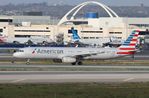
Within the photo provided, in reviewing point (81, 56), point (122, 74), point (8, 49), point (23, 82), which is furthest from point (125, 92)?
point (8, 49)

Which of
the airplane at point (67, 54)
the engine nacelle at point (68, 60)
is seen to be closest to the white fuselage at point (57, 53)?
the airplane at point (67, 54)

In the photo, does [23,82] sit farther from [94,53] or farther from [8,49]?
[8,49]

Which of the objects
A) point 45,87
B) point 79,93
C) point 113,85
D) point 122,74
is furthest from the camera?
point 122,74

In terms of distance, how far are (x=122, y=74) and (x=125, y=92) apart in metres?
17.2

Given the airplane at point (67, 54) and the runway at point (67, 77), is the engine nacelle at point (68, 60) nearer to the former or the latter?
the airplane at point (67, 54)

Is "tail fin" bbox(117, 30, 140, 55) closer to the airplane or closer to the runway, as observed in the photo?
the airplane

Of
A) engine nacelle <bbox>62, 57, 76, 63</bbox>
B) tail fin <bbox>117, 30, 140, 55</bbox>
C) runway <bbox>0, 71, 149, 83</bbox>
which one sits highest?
tail fin <bbox>117, 30, 140, 55</bbox>

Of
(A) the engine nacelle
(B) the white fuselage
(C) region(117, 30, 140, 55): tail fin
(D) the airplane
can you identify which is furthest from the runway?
(C) region(117, 30, 140, 55): tail fin

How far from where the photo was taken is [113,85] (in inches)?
1969

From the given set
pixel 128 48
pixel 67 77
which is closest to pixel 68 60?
pixel 128 48

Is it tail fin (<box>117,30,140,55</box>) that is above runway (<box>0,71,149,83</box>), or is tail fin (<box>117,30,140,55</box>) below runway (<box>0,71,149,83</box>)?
above

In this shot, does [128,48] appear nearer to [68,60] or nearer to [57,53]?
[68,60]

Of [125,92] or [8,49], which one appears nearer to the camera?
[125,92]

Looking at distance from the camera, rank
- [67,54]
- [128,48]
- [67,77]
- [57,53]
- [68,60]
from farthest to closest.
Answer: [128,48] < [67,54] < [57,53] < [68,60] < [67,77]
